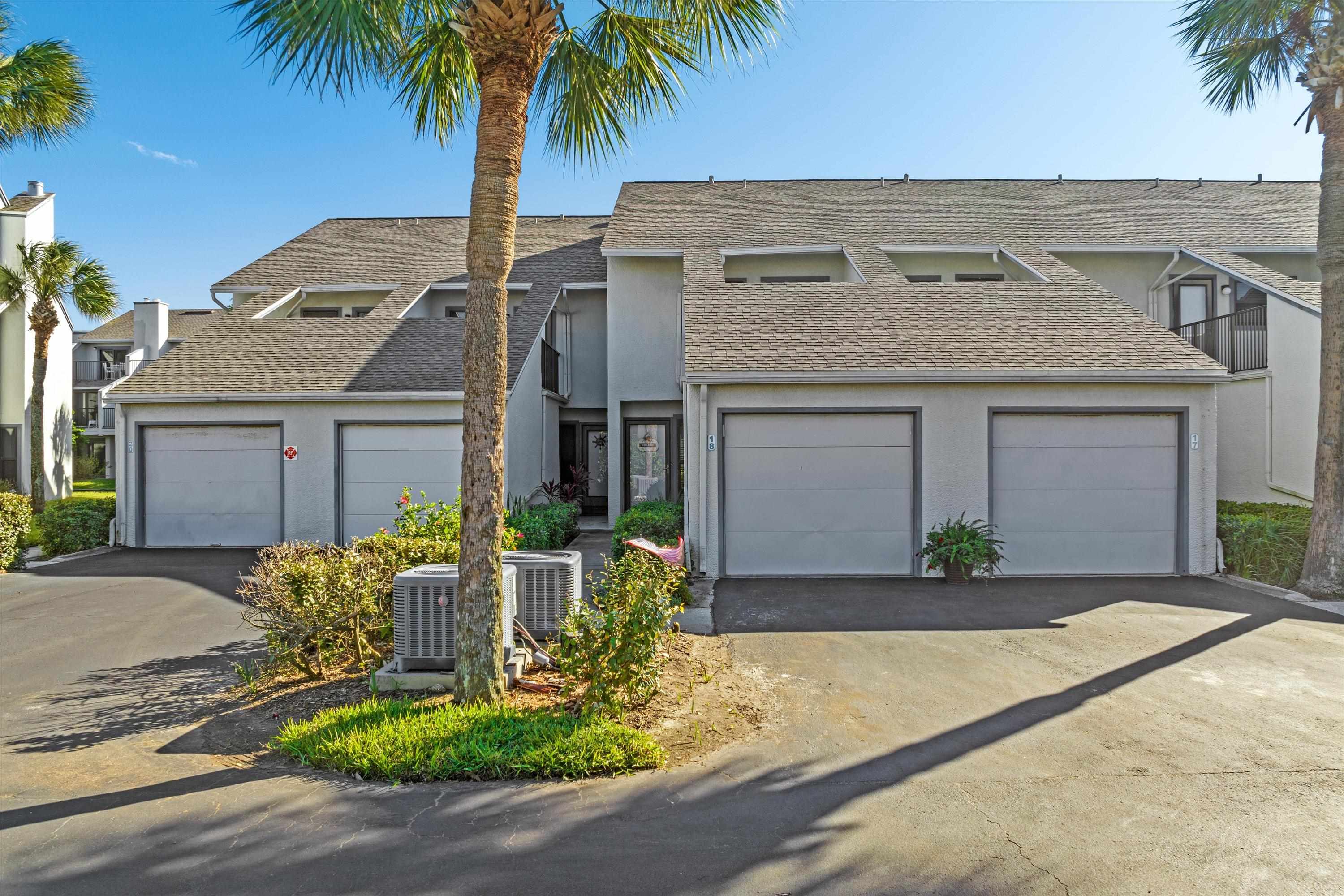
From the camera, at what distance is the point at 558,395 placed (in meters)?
16.8

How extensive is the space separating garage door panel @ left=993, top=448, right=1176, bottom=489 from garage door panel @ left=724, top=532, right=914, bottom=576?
1.81 meters

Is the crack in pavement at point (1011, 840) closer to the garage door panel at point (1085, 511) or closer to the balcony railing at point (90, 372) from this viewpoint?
the garage door panel at point (1085, 511)

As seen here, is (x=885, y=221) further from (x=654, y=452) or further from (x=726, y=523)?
(x=726, y=523)

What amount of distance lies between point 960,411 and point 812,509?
252 centimetres

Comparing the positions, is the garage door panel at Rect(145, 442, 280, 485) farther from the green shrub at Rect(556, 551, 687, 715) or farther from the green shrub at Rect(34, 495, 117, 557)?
the green shrub at Rect(556, 551, 687, 715)

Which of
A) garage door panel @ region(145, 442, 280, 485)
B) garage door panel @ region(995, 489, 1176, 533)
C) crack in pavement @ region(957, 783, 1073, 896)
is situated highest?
garage door panel @ region(145, 442, 280, 485)

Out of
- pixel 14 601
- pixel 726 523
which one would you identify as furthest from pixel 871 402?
pixel 14 601

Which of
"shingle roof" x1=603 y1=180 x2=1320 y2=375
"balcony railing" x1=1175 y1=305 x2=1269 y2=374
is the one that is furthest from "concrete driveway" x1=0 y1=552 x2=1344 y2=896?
"balcony railing" x1=1175 y1=305 x2=1269 y2=374

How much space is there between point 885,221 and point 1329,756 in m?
13.9

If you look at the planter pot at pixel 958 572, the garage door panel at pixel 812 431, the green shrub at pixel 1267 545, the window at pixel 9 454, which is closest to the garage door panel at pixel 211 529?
the window at pixel 9 454

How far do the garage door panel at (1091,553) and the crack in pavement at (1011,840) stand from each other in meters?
6.98

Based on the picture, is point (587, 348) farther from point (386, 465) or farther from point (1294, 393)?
point (1294, 393)

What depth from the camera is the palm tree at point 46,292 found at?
15.8 meters

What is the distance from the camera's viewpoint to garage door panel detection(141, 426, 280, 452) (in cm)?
1311
